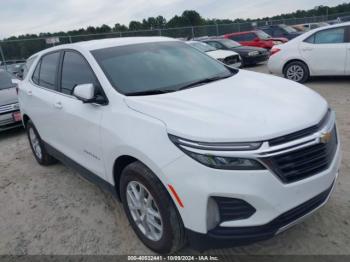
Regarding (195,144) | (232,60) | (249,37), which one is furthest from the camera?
(249,37)

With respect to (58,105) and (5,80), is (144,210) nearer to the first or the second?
(58,105)

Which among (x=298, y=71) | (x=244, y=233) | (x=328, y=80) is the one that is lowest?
(x=328, y=80)

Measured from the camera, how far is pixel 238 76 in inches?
137

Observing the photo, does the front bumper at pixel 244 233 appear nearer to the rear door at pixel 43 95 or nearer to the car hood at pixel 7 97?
the rear door at pixel 43 95

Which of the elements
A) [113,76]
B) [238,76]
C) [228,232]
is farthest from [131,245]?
[238,76]

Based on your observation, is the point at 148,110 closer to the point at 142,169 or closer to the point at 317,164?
the point at 142,169

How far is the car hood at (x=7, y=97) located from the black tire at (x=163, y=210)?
5.49 meters

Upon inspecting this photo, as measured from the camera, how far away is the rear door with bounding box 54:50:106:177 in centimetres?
311

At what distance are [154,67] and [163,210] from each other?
157 cm

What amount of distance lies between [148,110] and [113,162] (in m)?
0.63

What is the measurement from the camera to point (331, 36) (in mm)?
8398

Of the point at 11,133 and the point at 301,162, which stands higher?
the point at 301,162

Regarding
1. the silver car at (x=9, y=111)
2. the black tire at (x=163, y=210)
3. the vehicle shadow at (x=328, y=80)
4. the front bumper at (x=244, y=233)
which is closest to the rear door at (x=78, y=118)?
the black tire at (x=163, y=210)

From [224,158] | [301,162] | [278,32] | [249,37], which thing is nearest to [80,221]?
[224,158]
